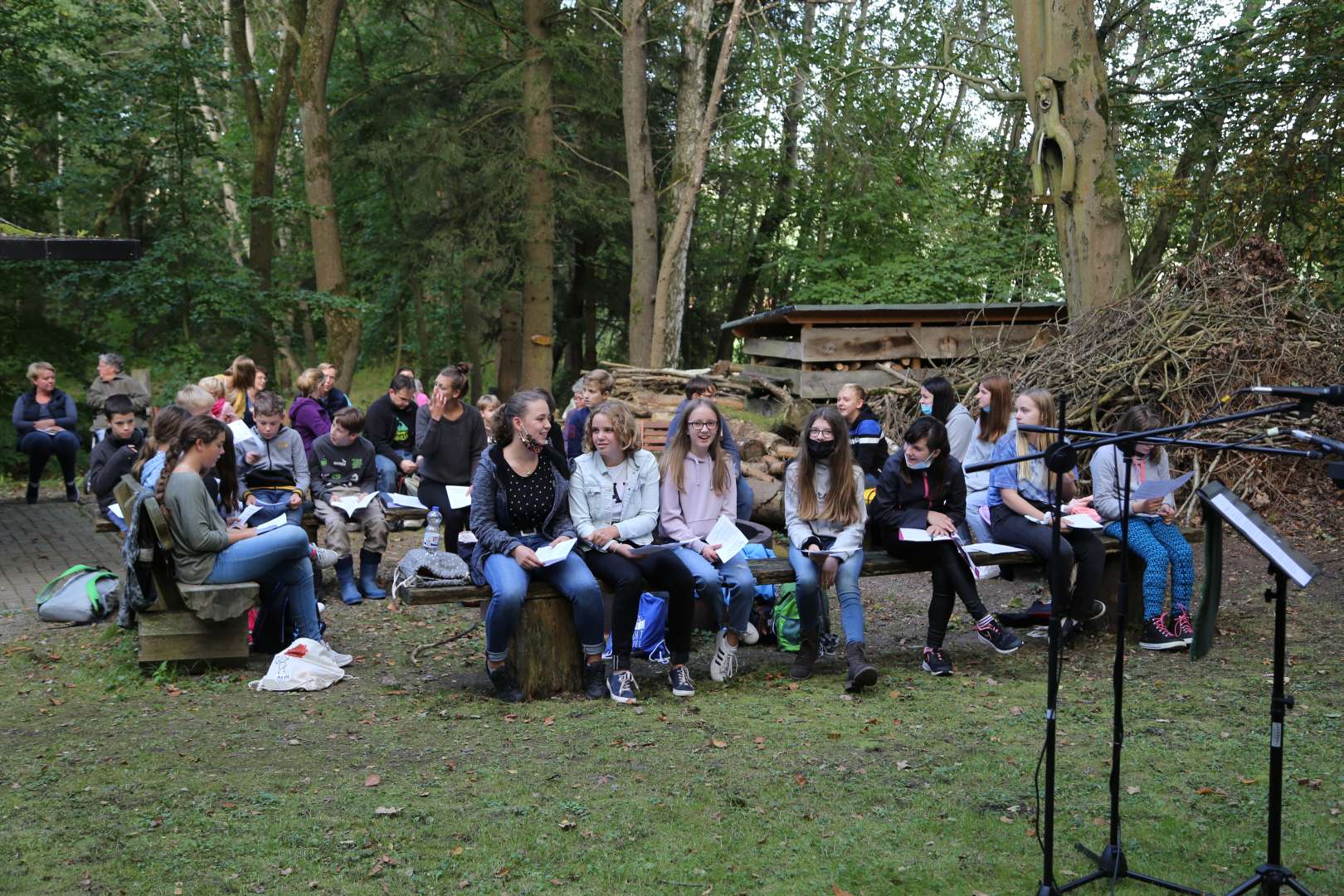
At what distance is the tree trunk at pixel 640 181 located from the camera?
1967cm

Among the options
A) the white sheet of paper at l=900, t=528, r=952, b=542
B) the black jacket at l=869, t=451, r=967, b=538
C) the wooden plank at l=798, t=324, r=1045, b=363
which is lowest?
the white sheet of paper at l=900, t=528, r=952, b=542

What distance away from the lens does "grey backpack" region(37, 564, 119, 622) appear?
851 cm

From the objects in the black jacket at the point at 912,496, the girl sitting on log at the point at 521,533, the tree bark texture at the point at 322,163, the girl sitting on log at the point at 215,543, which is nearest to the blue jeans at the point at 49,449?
the tree bark texture at the point at 322,163

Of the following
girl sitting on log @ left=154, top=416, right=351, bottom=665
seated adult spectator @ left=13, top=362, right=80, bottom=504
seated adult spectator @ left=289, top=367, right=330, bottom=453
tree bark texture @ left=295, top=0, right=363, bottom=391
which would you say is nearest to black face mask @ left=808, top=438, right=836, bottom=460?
girl sitting on log @ left=154, top=416, right=351, bottom=665

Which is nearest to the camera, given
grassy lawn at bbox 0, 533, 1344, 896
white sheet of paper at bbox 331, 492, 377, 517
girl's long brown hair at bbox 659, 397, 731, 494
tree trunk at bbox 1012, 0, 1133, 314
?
grassy lawn at bbox 0, 533, 1344, 896

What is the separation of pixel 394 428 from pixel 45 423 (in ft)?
20.6

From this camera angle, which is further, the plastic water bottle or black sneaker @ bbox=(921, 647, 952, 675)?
the plastic water bottle

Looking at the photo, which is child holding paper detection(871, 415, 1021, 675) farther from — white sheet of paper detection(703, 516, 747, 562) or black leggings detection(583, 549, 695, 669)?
black leggings detection(583, 549, 695, 669)

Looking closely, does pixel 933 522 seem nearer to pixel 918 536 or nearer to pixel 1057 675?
pixel 918 536

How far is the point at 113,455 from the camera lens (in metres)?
9.77

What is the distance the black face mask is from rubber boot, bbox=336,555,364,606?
4.03 meters

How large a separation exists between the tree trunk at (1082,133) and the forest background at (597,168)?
32 mm

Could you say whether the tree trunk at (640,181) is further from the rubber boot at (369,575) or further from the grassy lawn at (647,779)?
the grassy lawn at (647,779)

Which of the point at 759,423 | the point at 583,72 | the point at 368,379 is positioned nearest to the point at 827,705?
the point at 759,423
